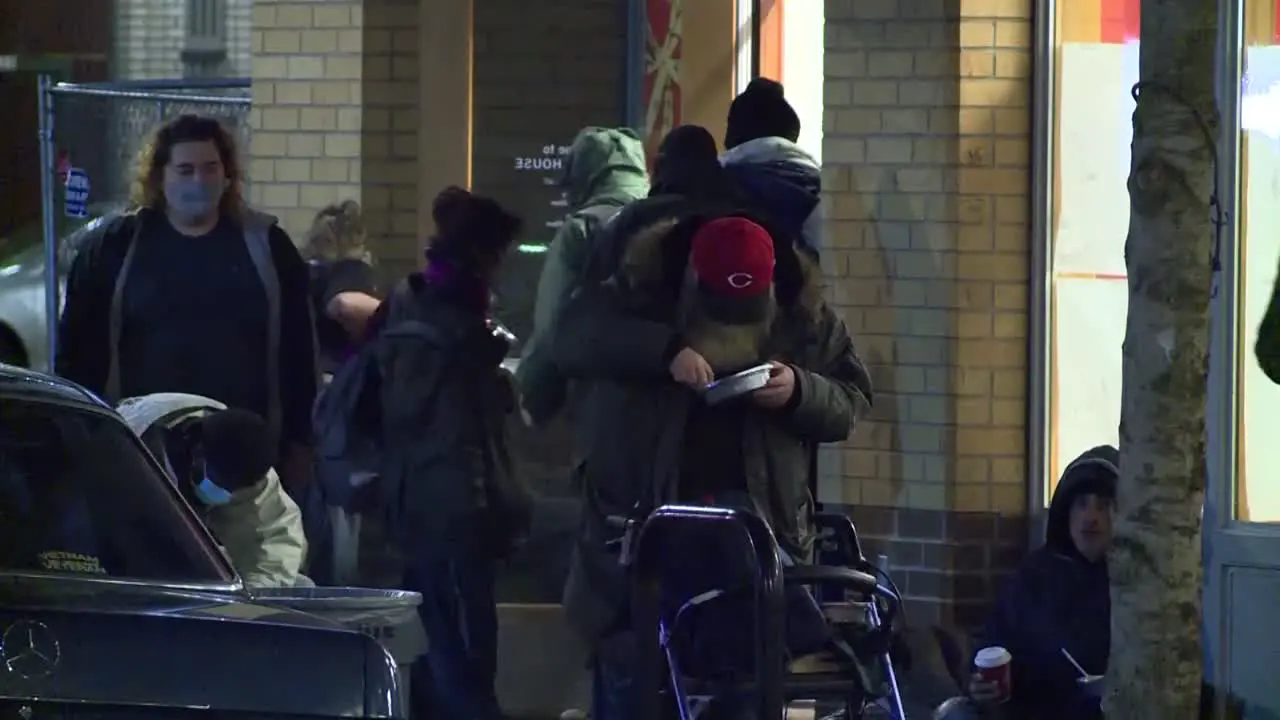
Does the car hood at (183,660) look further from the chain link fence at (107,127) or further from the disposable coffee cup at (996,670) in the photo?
the chain link fence at (107,127)

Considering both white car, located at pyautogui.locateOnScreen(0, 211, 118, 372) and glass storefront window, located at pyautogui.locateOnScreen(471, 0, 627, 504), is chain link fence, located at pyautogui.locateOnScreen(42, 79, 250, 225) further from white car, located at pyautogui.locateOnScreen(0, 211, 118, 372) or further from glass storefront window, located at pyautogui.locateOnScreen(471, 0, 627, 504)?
white car, located at pyautogui.locateOnScreen(0, 211, 118, 372)

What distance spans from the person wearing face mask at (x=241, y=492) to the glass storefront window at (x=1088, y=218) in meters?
3.29

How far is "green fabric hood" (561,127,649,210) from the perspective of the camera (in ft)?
25.3

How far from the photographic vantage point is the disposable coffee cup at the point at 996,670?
652cm

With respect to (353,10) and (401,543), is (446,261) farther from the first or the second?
(353,10)

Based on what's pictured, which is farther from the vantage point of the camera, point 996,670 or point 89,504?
point 996,670

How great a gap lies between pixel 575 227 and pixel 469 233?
0.45 m

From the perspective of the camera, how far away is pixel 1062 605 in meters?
6.94

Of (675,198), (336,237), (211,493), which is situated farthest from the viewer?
(336,237)

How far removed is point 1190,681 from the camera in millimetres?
5941

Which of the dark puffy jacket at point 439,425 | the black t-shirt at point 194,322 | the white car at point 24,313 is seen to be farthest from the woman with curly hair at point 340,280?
the white car at point 24,313

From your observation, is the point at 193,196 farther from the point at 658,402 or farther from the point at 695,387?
the point at 695,387

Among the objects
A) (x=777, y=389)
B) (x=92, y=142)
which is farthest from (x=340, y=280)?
(x=777, y=389)

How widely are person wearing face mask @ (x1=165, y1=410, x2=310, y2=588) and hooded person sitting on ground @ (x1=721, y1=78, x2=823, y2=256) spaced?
1.81 m
